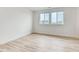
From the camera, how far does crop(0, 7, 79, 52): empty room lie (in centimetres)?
142

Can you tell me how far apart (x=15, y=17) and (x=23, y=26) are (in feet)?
0.63

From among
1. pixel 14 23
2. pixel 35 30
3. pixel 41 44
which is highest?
pixel 14 23

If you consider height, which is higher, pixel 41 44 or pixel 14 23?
pixel 14 23

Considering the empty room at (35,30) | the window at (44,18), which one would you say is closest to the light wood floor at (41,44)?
the empty room at (35,30)

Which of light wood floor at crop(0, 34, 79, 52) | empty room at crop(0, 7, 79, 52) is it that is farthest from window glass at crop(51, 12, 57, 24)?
light wood floor at crop(0, 34, 79, 52)

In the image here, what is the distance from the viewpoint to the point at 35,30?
1.49m

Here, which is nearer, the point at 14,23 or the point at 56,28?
the point at 14,23

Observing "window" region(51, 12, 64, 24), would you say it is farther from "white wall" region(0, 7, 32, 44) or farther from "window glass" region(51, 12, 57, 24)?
"white wall" region(0, 7, 32, 44)

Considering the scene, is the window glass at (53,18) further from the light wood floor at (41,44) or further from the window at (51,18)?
the light wood floor at (41,44)

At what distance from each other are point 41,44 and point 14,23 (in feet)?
1.82

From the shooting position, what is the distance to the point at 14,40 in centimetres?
145

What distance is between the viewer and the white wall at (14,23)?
141 cm

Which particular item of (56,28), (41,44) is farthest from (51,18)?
(41,44)

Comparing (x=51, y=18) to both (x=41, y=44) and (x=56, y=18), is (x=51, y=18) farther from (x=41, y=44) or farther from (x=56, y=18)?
(x=41, y=44)
